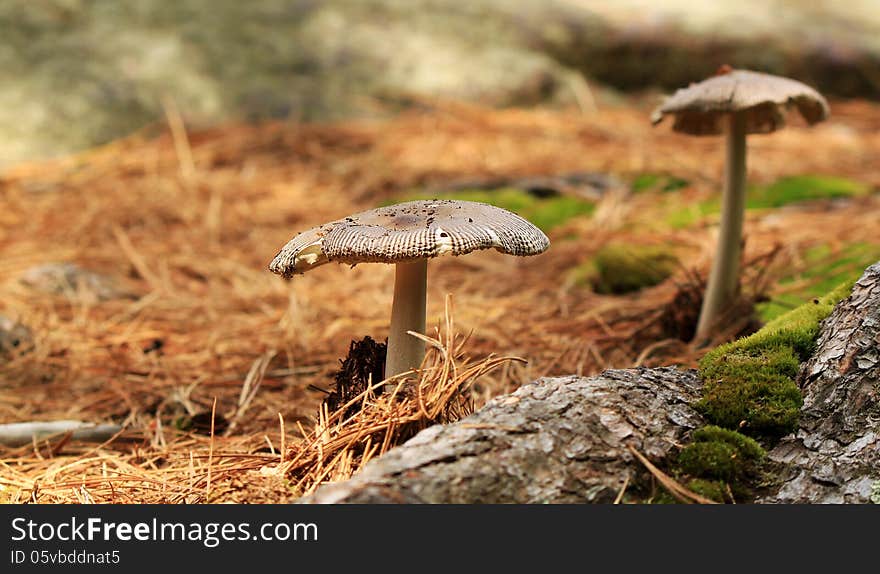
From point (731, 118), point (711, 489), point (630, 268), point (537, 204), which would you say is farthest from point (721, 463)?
point (537, 204)

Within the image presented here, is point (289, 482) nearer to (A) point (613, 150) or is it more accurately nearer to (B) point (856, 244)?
(B) point (856, 244)

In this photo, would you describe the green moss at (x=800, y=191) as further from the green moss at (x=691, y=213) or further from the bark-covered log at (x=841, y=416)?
the bark-covered log at (x=841, y=416)

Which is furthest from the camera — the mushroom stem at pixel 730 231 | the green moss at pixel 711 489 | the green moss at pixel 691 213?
the green moss at pixel 691 213

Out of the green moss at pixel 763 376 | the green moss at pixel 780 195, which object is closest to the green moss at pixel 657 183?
the green moss at pixel 780 195

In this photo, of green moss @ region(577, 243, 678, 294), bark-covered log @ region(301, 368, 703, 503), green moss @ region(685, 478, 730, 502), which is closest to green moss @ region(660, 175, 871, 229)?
green moss @ region(577, 243, 678, 294)

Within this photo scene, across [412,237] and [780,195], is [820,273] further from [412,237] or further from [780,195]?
[412,237]
